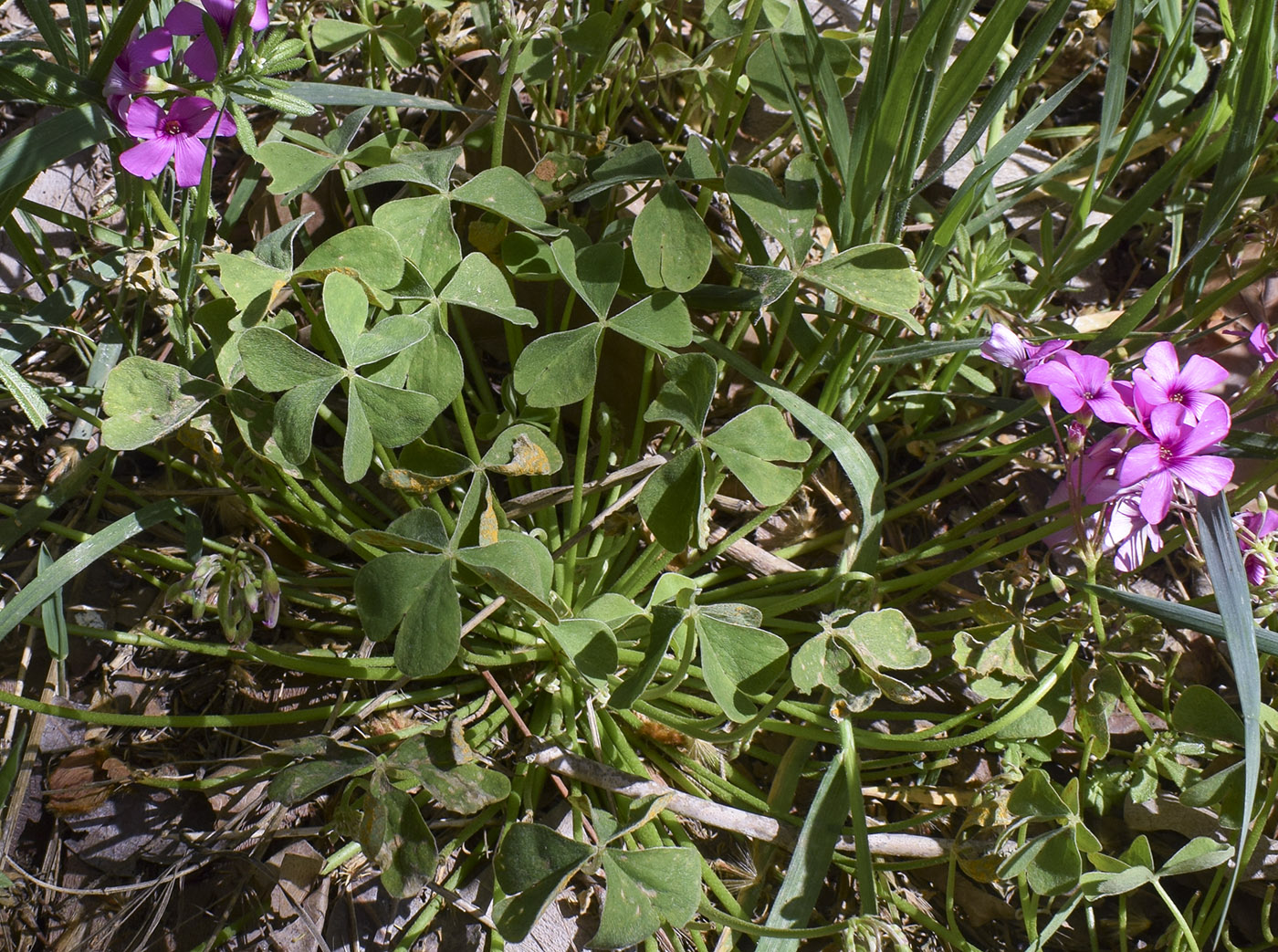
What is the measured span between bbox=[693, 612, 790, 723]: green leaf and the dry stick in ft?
0.57

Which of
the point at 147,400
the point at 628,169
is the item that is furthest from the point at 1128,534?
the point at 147,400

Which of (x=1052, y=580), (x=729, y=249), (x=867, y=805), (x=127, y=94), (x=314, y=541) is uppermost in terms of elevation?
(x=127, y=94)

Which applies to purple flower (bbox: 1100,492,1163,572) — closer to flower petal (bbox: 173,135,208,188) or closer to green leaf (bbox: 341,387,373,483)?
green leaf (bbox: 341,387,373,483)

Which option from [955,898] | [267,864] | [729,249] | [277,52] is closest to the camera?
[277,52]

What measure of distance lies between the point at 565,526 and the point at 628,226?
0.51 metres

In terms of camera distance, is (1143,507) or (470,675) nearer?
(1143,507)

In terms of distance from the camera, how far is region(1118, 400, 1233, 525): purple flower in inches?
38.6

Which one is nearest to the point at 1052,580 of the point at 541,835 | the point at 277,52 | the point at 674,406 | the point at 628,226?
the point at 674,406

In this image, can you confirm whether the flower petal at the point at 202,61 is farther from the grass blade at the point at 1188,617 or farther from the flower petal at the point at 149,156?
the grass blade at the point at 1188,617

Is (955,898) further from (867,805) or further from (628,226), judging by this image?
(628,226)

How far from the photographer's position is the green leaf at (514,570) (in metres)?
0.92

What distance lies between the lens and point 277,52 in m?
0.98

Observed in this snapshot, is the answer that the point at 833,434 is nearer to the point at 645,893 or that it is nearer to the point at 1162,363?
the point at 1162,363

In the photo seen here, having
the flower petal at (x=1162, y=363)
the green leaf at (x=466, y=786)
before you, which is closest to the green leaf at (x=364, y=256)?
the green leaf at (x=466, y=786)
